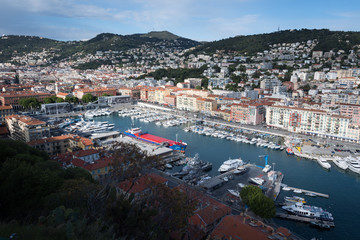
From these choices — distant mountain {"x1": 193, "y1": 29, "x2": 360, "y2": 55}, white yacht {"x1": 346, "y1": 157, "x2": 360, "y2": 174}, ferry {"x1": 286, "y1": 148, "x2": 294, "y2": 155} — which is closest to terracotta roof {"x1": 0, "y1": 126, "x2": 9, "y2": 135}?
ferry {"x1": 286, "y1": 148, "x2": 294, "y2": 155}

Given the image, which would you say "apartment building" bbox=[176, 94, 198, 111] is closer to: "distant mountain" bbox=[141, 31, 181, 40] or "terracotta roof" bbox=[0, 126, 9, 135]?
"terracotta roof" bbox=[0, 126, 9, 135]

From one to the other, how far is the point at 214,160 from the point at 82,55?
72170mm

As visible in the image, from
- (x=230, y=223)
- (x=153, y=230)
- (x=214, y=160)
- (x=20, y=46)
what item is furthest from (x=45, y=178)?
(x=20, y=46)

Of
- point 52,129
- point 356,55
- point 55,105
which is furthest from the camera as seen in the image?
point 356,55

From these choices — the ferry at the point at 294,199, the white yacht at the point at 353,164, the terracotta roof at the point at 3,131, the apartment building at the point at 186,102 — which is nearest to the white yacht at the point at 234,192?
the ferry at the point at 294,199

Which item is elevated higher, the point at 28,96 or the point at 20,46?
the point at 20,46

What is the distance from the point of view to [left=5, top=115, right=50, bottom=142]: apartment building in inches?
586

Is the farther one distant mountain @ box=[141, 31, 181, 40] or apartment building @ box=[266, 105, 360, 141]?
distant mountain @ box=[141, 31, 181, 40]

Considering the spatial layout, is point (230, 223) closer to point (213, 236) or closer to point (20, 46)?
point (213, 236)

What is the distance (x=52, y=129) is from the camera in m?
18.2

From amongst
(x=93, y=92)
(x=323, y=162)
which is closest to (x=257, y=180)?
(x=323, y=162)

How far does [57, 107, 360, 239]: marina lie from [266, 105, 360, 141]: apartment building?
2.44 metres

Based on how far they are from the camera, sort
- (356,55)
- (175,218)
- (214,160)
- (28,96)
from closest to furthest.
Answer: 1. (175,218)
2. (214,160)
3. (28,96)
4. (356,55)

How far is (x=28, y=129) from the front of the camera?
579 inches
